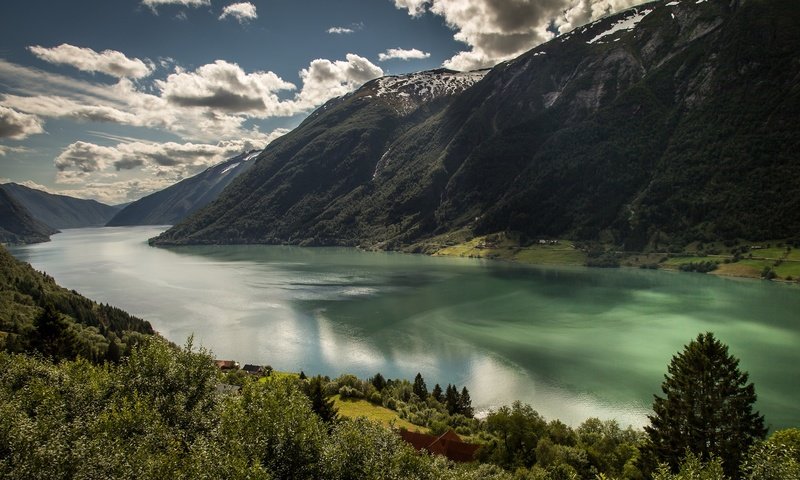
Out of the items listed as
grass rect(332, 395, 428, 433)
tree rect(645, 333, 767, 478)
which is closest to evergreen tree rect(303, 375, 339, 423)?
grass rect(332, 395, 428, 433)

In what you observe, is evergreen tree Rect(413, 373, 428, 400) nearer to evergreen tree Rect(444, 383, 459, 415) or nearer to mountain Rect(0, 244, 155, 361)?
evergreen tree Rect(444, 383, 459, 415)

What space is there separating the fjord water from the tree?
→ 80.5 feet

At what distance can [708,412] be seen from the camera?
31578mm

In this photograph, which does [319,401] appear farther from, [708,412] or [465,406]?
[708,412]

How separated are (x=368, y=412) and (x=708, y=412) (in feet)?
110

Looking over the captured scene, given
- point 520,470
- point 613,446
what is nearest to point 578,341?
point 613,446

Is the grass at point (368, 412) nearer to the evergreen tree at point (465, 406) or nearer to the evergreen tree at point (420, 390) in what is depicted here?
the evergreen tree at point (420, 390)

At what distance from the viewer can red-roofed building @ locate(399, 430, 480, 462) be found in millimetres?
41781

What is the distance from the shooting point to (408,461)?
22.6 meters

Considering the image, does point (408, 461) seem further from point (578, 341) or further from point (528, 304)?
point (528, 304)

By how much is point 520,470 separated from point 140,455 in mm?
28140

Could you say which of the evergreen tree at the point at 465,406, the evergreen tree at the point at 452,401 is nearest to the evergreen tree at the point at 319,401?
the evergreen tree at the point at 452,401

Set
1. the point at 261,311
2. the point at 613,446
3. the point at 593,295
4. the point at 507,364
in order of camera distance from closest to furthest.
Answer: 1. the point at 613,446
2. the point at 507,364
3. the point at 261,311
4. the point at 593,295

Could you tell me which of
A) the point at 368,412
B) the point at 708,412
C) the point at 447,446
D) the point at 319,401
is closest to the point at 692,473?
the point at 708,412
